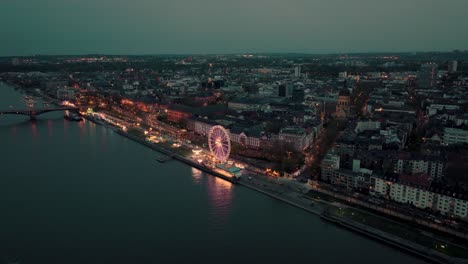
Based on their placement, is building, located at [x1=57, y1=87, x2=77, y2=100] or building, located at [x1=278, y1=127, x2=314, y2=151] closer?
building, located at [x1=278, y1=127, x2=314, y2=151]

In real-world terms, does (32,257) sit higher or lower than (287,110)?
lower

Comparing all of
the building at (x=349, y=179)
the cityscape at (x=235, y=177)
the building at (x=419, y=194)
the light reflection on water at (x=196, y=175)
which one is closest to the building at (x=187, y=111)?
the cityscape at (x=235, y=177)

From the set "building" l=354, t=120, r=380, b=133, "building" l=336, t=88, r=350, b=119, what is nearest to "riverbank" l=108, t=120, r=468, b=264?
"building" l=354, t=120, r=380, b=133

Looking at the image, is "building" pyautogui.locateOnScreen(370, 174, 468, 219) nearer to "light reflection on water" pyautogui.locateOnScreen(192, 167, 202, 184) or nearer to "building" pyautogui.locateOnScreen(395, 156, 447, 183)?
"building" pyautogui.locateOnScreen(395, 156, 447, 183)

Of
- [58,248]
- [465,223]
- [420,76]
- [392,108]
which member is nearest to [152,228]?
[58,248]

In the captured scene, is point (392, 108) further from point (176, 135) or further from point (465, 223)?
point (465, 223)

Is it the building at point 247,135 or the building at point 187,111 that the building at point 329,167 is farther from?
the building at point 187,111

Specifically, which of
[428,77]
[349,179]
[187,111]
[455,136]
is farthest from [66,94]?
[428,77]
